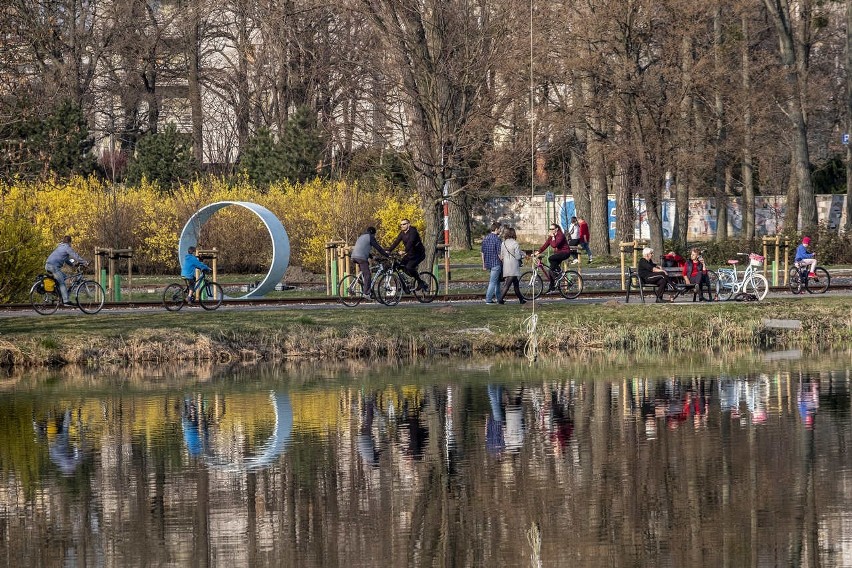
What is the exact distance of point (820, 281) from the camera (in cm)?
3603

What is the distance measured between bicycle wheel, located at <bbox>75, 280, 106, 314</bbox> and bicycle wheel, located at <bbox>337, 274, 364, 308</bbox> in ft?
15.7

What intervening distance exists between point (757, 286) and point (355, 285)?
827cm

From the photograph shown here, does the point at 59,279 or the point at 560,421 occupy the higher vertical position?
the point at 59,279

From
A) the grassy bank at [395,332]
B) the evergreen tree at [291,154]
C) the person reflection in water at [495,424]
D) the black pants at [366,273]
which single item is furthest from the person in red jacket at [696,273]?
the evergreen tree at [291,154]

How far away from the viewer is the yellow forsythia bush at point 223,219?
46.9 metres

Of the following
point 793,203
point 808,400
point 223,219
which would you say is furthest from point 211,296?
point 793,203

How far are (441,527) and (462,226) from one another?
1726 inches

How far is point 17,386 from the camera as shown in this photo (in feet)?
76.8

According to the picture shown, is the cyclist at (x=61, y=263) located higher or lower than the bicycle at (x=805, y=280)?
higher

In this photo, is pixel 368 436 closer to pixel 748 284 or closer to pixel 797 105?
pixel 748 284

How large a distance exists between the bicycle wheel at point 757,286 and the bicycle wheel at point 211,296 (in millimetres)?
10693

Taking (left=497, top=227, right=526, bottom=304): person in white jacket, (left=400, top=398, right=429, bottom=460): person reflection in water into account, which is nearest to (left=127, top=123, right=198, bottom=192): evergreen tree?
(left=497, top=227, right=526, bottom=304): person in white jacket

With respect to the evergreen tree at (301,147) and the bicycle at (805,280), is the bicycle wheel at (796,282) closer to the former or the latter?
the bicycle at (805,280)

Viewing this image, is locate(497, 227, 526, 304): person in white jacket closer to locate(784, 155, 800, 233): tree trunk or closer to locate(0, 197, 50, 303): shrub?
locate(0, 197, 50, 303): shrub
